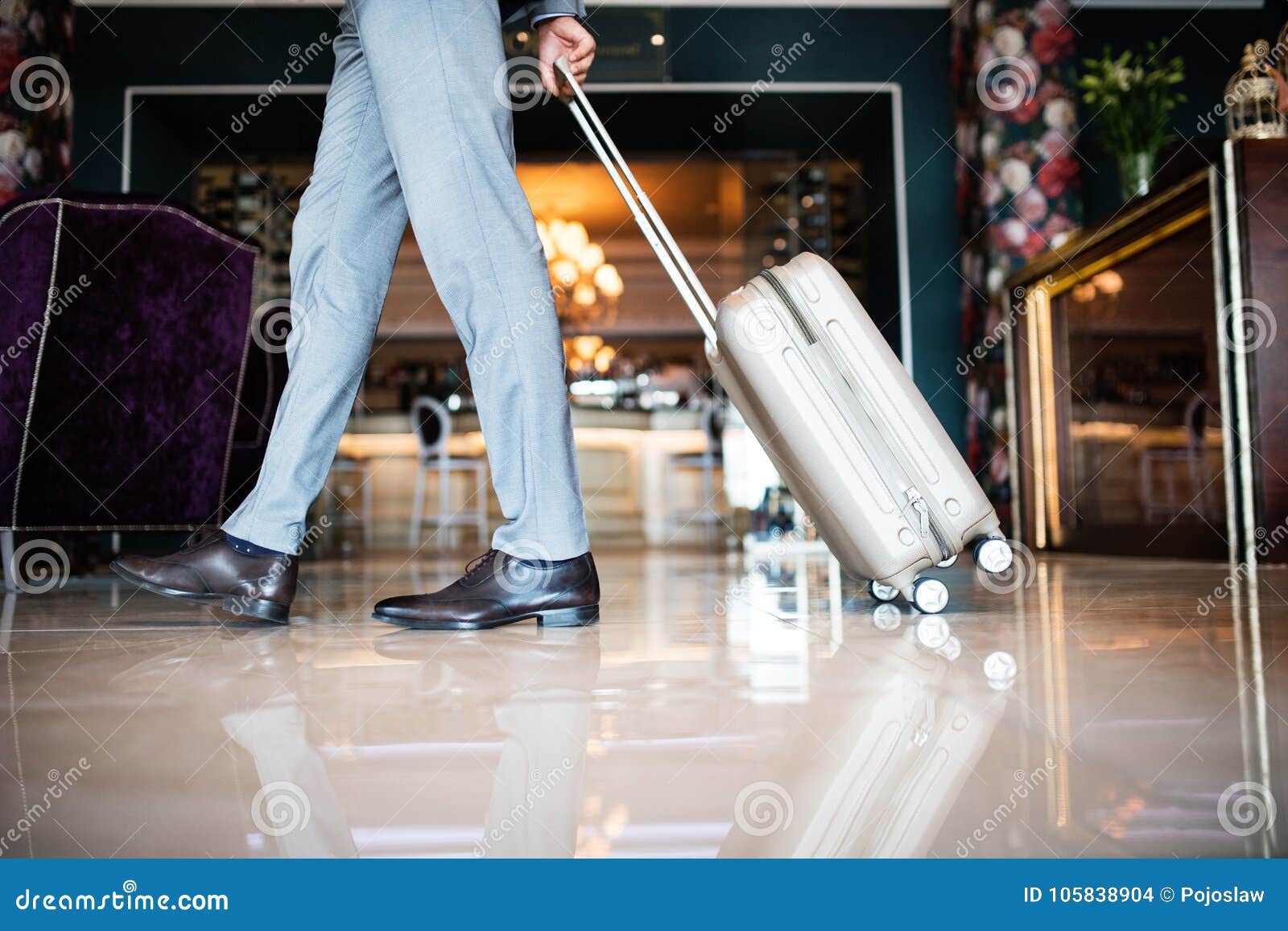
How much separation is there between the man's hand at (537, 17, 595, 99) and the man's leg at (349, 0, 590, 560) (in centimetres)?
13

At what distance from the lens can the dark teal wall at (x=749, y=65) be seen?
492cm

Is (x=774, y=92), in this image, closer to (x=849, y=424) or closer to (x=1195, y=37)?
(x=1195, y=37)

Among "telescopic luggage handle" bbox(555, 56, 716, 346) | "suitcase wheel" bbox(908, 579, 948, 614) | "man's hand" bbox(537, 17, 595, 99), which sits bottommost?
"suitcase wheel" bbox(908, 579, 948, 614)

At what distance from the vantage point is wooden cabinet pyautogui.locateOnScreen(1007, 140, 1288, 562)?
2449 mm

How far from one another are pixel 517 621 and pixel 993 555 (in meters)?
0.66

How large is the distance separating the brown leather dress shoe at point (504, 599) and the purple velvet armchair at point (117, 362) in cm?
136

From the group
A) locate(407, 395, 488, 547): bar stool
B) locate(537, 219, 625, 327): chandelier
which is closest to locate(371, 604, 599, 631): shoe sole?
locate(407, 395, 488, 547): bar stool

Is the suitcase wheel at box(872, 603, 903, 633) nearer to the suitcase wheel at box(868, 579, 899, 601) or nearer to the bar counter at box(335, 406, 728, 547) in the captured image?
the suitcase wheel at box(868, 579, 899, 601)

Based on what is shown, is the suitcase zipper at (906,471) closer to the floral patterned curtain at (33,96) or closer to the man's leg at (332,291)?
the man's leg at (332,291)

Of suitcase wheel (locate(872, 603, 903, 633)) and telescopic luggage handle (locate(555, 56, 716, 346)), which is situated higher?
telescopic luggage handle (locate(555, 56, 716, 346))
